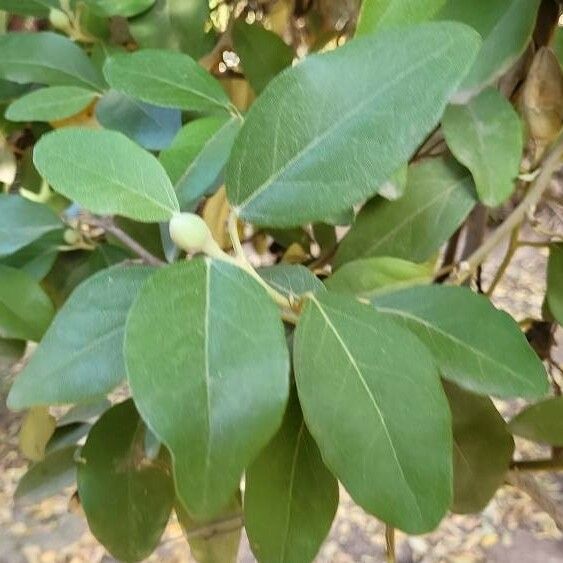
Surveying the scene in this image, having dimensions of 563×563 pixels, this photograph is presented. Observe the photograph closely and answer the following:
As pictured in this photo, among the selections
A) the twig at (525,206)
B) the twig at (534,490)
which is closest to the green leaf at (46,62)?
the twig at (525,206)

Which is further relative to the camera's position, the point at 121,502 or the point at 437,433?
the point at 121,502

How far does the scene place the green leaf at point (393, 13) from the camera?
→ 13.9 inches

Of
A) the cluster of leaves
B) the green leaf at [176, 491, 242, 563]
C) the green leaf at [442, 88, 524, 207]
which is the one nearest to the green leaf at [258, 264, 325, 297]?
the cluster of leaves

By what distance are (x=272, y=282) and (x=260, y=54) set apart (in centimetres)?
19

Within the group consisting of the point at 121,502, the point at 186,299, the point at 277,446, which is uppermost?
the point at 186,299

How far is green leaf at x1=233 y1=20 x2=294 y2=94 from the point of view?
501 mm

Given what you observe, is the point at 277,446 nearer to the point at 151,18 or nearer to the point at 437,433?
the point at 437,433

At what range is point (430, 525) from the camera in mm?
309

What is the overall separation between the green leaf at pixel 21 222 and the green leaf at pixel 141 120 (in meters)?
0.06

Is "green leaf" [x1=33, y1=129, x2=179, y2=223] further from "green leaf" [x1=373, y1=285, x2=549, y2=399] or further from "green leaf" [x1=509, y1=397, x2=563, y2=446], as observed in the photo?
"green leaf" [x1=509, y1=397, x2=563, y2=446]

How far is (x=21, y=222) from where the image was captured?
1.50ft

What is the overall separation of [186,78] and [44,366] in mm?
155

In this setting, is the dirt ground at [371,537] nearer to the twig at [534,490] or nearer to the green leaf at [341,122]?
the twig at [534,490]

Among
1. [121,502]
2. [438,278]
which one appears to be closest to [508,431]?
[438,278]
